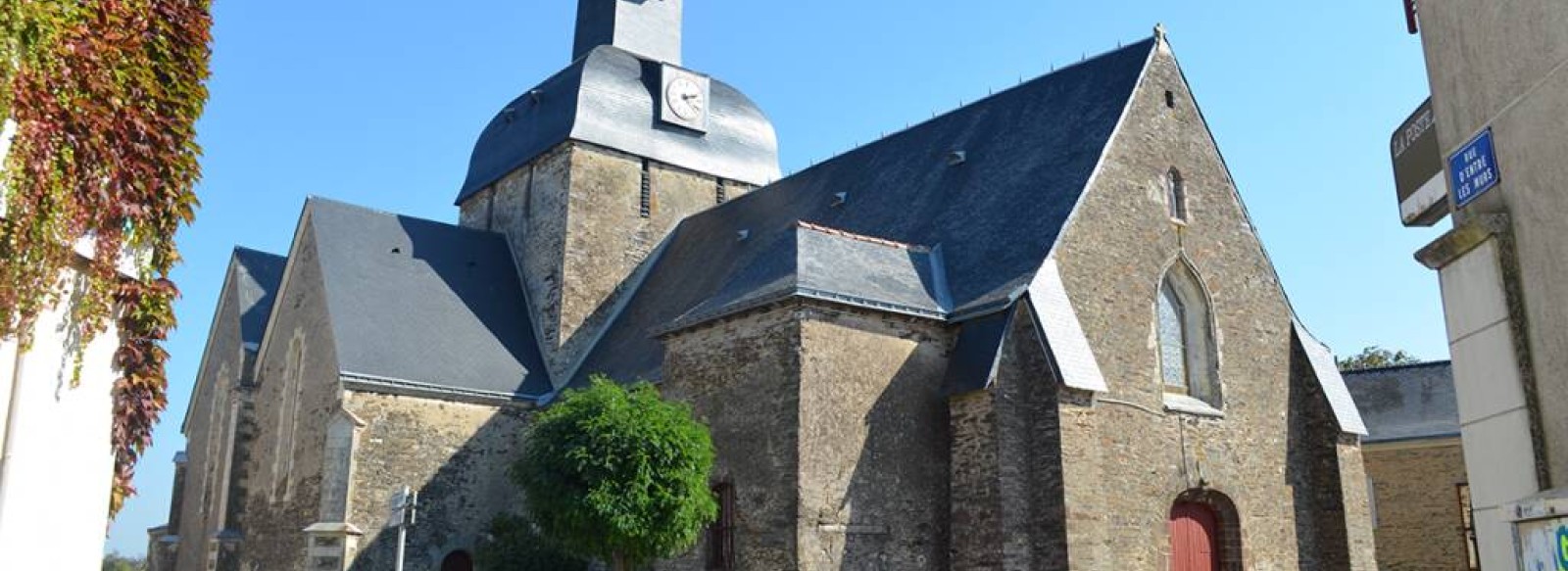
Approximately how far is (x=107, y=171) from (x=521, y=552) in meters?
11.6

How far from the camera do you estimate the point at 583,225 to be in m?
23.5

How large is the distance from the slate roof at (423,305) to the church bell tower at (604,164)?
62 cm

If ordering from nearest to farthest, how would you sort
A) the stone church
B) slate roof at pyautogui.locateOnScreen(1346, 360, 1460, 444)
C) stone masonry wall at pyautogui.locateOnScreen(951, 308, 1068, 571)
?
stone masonry wall at pyautogui.locateOnScreen(951, 308, 1068, 571) → the stone church → slate roof at pyautogui.locateOnScreen(1346, 360, 1460, 444)

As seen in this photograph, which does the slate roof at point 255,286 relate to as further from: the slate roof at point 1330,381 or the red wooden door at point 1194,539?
the slate roof at point 1330,381

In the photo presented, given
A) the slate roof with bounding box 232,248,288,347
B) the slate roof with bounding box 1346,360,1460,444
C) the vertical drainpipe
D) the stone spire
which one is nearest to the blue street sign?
the vertical drainpipe

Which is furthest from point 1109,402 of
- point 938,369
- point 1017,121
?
point 1017,121

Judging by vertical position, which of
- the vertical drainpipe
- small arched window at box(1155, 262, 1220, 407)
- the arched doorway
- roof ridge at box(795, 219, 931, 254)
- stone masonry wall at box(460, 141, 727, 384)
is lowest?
the arched doorway

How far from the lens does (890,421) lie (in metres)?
14.5

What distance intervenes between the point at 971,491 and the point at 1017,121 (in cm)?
633

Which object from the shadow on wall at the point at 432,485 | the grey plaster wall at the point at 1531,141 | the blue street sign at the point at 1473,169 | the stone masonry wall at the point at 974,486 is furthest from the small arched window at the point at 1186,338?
the shadow on wall at the point at 432,485

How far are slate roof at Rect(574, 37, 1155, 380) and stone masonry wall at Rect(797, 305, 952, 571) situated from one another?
0.68 metres

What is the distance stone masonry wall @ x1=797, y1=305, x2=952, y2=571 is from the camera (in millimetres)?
13836

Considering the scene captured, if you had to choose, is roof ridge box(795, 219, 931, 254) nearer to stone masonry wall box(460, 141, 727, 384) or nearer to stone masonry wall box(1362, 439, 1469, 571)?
stone masonry wall box(460, 141, 727, 384)

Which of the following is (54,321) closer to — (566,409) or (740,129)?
(566,409)
